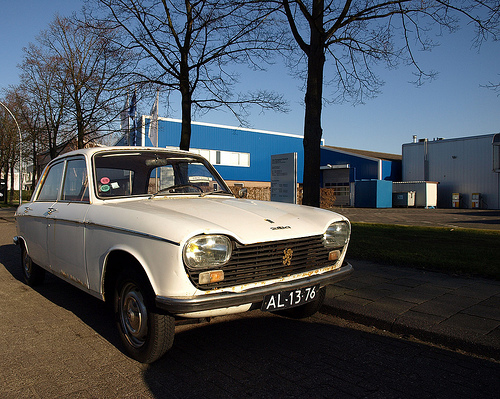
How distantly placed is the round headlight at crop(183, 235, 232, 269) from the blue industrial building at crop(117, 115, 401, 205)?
32.4m

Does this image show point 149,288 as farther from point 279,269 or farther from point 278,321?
point 278,321

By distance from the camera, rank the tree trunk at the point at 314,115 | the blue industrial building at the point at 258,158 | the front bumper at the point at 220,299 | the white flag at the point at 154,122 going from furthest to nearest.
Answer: the blue industrial building at the point at 258,158 < the white flag at the point at 154,122 < the tree trunk at the point at 314,115 < the front bumper at the point at 220,299

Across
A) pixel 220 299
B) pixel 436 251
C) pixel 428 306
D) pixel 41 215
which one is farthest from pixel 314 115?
pixel 220 299

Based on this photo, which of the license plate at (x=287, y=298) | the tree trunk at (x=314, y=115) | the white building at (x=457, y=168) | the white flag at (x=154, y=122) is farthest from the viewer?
the white building at (x=457, y=168)

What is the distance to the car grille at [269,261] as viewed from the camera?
2.89 metres

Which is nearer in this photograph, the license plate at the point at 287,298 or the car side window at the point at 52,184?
the license plate at the point at 287,298

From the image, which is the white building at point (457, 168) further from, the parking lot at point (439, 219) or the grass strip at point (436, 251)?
the grass strip at point (436, 251)

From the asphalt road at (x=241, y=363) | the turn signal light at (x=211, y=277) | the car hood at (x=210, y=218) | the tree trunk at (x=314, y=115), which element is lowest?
the asphalt road at (x=241, y=363)

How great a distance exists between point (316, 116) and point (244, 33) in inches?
166

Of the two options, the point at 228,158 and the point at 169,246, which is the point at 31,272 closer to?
the point at 169,246

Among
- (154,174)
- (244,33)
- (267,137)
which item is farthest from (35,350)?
(267,137)

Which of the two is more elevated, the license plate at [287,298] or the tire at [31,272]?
the license plate at [287,298]

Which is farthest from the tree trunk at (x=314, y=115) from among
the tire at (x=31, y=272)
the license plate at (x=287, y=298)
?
the license plate at (x=287, y=298)

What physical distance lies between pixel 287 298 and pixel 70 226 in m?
2.18
